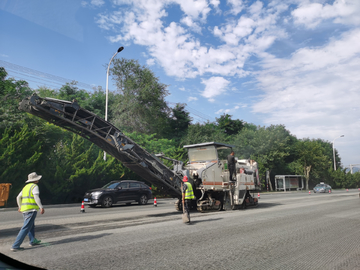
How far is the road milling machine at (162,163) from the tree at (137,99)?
76.7 ft

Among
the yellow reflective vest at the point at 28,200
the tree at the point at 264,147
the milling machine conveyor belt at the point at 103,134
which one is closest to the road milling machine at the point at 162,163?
the milling machine conveyor belt at the point at 103,134

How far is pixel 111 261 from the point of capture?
5.25 metres

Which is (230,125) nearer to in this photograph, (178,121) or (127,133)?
(178,121)

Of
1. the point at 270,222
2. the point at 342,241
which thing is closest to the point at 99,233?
the point at 270,222

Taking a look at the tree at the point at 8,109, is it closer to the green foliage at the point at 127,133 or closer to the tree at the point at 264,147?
the green foliage at the point at 127,133

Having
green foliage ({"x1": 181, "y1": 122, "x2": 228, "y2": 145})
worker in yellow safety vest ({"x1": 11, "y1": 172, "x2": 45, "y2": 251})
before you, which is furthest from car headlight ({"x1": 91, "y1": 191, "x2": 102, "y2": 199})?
green foliage ({"x1": 181, "y1": 122, "x2": 228, "y2": 145})

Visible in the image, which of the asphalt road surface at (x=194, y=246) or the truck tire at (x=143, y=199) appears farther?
the truck tire at (x=143, y=199)

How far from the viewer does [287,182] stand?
4634 centimetres

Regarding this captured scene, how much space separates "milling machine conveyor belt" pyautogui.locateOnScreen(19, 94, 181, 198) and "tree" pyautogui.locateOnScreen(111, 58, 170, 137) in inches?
921

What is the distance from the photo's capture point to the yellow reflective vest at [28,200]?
255 inches

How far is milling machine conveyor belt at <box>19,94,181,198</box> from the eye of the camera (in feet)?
35.6

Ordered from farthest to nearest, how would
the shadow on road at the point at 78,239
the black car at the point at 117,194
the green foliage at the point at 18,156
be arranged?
the green foliage at the point at 18,156
the black car at the point at 117,194
the shadow on road at the point at 78,239

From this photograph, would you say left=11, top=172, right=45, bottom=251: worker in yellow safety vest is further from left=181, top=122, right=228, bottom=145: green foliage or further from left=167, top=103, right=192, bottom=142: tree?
left=167, top=103, right=192, bottom=142: tree

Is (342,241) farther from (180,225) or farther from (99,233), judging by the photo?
(99,233)
